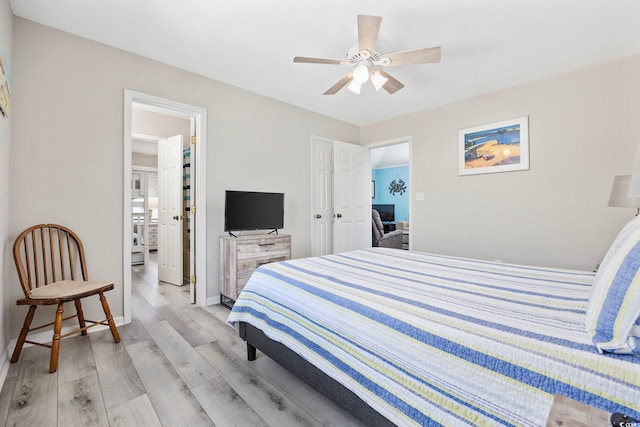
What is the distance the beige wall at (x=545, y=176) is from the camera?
2.80 meters

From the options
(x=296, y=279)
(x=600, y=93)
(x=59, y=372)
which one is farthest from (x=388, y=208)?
(x=59, y=372)

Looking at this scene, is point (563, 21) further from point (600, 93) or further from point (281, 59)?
point (281, 59)

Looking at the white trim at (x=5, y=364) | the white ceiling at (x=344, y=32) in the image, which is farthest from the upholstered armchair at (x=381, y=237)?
the white trim at (x=5, y=364)

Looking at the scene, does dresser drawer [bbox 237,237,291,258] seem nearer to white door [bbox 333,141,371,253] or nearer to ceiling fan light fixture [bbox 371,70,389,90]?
white door [bbox 333,141,371,253]

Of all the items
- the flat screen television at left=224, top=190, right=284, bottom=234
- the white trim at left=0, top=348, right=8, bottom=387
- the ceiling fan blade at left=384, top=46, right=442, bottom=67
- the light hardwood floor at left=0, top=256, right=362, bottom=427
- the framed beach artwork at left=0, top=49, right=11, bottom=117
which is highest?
the ceiling fan blade at left=384, top=46, right=442, bottom=67

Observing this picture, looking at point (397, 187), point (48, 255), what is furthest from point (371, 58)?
point (397, 187)

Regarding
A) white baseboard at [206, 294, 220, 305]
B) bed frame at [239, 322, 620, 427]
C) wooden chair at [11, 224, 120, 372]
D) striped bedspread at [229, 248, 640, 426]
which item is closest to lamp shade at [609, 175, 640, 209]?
striped bedspread at [229, 248, 640, 426]

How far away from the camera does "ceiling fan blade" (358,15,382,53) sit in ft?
6.15

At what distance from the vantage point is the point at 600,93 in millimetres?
2846

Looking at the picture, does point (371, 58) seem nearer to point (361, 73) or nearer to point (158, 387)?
point (361, 73)

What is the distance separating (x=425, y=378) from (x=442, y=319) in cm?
22

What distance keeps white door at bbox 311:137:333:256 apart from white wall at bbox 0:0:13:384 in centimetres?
304

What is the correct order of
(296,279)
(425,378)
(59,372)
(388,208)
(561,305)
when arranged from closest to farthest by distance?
(425,378) → (561,305) → (296,279) → (59,372) → (388,208)

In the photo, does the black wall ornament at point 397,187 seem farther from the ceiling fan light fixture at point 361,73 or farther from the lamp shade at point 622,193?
the ceiling fan light fixture at point 361,73
